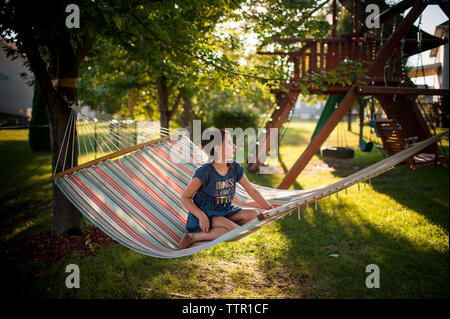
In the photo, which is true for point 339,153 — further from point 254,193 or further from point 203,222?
point 203,222

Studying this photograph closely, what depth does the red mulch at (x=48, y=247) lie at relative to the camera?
9.02 ft

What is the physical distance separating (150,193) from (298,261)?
1.35m

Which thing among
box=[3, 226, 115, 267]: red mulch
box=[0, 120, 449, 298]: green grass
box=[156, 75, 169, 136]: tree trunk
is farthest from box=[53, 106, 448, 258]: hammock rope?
box=[156, 75, 169, 136]: tree trunk

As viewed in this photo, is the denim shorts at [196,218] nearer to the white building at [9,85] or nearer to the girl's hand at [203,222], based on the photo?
the girl's hand at [203,222]

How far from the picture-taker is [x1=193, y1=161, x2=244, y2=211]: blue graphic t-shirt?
2.08 metres

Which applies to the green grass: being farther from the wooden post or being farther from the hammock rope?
the wooden post

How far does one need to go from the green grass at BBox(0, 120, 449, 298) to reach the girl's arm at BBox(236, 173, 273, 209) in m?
0.59

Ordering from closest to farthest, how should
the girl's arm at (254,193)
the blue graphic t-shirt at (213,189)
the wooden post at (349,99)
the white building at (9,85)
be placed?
the blue graphic t-shirt at (213,189) → the girl's arm at (254,193) → the wooden post at (349,99) → the white building at (9,85)

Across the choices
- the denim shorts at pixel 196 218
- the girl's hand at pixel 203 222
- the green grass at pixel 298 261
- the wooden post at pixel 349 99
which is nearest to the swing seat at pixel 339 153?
the green grass at pixel 298 261

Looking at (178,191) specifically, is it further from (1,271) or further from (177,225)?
(1,271)

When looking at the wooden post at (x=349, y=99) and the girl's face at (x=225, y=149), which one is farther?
the wooden post at (x=349, y=99)

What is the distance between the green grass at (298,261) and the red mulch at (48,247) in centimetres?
12

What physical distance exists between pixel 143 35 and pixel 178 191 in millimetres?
1500
